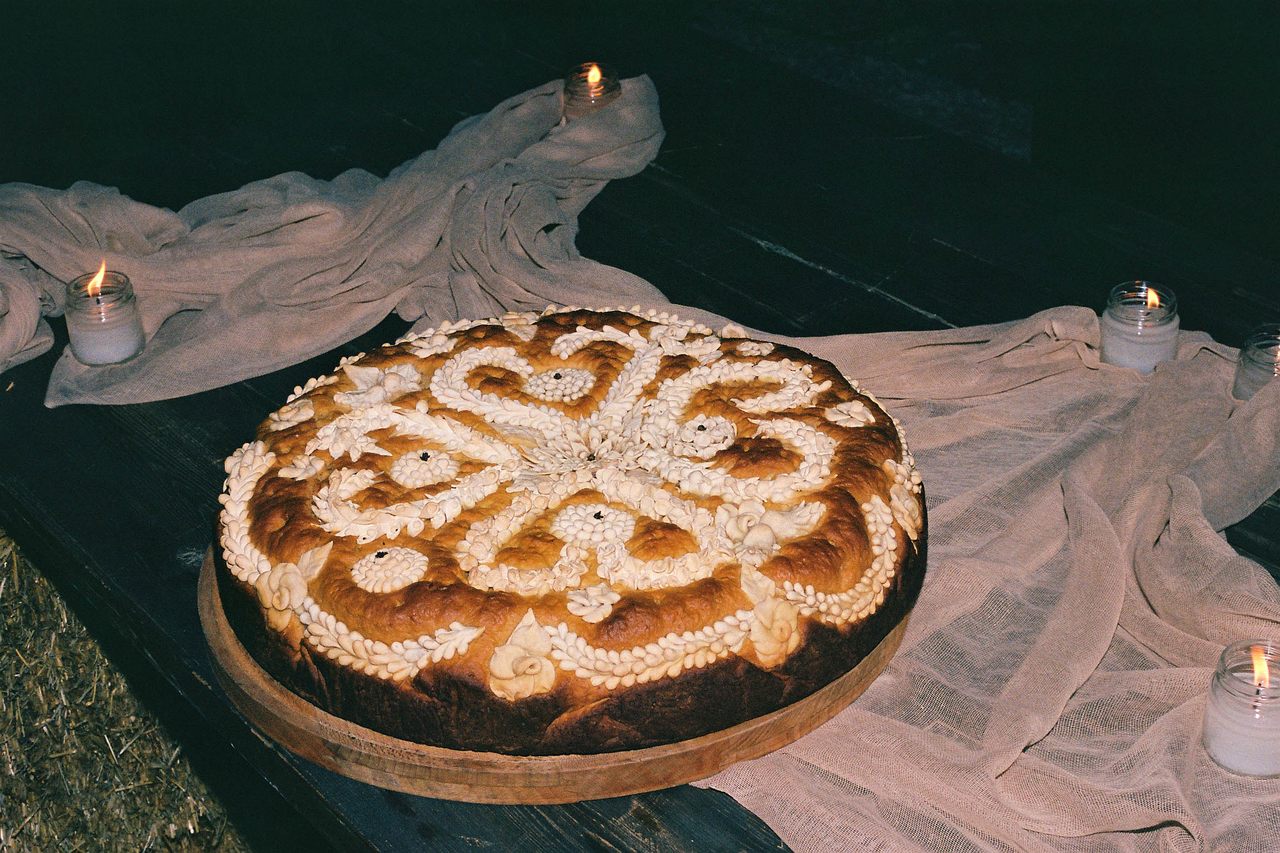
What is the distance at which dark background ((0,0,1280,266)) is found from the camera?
2961 mm

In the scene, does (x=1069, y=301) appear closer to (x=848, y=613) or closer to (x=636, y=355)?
(x=636, y=355)

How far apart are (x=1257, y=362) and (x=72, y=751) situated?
A: 1795 millimetres

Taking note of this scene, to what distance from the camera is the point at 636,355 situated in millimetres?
1912

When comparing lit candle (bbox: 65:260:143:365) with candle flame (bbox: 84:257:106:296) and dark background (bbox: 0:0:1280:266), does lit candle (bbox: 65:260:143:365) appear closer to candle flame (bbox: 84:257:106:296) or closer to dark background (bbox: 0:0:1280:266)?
candle flame (bbox: 84:257:106:296)

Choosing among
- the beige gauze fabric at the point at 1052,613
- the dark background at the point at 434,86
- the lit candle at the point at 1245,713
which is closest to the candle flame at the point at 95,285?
the dark background at the point at 434,86

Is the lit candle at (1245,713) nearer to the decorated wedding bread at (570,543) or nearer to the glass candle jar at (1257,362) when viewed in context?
the decorated wedding bread at (570,543)

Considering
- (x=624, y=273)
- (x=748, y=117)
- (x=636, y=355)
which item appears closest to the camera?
(x=636, y=355)

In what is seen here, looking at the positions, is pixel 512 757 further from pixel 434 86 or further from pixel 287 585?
pixel 434 86

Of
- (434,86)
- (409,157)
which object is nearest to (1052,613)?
(409,157)

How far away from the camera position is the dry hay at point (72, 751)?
2.21 meters

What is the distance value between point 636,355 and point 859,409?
300 millimetres

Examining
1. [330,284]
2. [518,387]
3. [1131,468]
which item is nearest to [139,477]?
[330,284]

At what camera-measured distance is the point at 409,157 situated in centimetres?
294

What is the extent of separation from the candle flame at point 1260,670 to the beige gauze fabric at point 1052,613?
8cm
